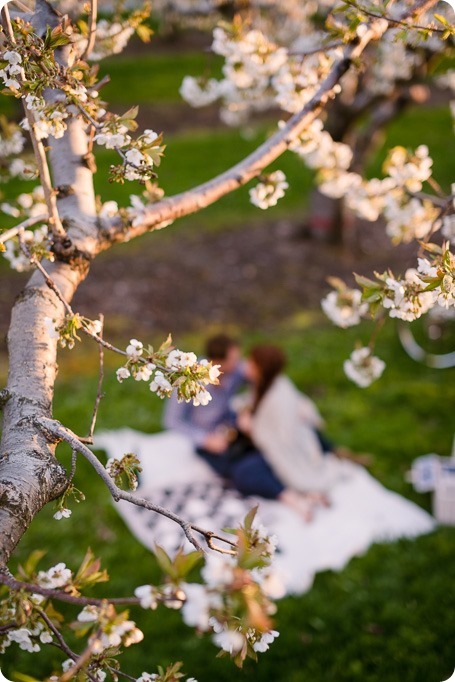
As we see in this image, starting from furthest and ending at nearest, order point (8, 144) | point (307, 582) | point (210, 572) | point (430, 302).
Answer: point (307, 582)
point (8, 144)
point (430, 302)
point (210, 572)

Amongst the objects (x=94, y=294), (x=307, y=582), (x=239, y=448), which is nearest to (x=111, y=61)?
(x=94, y=294)

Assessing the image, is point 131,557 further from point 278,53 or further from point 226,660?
point 278,53

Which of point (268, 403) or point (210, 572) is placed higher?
point (210, 572)

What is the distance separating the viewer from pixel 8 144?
2395 millimetres

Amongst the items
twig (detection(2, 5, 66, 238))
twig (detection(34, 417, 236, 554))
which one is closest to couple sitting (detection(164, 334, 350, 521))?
twig (detection(2, 5, 66, 238))

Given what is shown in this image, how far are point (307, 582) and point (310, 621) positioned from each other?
14.4 inches

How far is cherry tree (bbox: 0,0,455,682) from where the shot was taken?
3.73ft

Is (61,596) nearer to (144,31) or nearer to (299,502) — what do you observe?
(144,31)

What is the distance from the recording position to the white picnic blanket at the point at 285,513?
398 centimetres

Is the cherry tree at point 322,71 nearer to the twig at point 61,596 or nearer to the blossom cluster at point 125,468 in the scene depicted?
the blossom cluster at point 125,468

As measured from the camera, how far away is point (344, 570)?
3.79 metres

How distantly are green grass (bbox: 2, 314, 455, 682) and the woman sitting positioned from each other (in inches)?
22.9

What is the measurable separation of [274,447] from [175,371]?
3.01 meters

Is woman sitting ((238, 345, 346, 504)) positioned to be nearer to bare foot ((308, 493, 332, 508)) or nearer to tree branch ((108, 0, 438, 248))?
bare foot ((308, 493, 332, 508))
